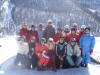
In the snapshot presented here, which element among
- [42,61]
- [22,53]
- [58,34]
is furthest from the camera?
[58,34]

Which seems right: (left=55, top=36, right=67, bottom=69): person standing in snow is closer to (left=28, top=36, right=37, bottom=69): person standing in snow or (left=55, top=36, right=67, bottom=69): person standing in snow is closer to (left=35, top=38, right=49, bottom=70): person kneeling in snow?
(left=35, top=38, right=49, bottom=70): person kneeling in snow

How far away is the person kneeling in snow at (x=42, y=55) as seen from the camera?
12.9ft

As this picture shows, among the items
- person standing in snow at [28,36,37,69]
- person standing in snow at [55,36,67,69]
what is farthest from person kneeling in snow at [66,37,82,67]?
person standing in snow at [28,36,37,69]

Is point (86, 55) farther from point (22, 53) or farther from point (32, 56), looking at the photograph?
point (22, 53)

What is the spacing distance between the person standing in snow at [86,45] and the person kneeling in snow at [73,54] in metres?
0.28

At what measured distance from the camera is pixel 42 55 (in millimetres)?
3939

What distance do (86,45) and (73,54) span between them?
485 millimetres

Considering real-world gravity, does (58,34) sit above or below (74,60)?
above

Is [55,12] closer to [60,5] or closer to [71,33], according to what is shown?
[60,5]

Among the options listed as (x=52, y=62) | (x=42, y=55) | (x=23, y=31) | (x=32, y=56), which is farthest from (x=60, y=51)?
(x=23, y=31)

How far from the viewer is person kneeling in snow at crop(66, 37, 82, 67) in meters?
4.04

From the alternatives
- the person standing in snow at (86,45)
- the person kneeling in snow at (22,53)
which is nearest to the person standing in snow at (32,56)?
the person kneeling in snow at (22,53)

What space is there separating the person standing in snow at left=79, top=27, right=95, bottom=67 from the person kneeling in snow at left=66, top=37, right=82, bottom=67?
277mm

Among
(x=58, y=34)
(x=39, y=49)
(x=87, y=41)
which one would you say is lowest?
(x=39, y=49)
